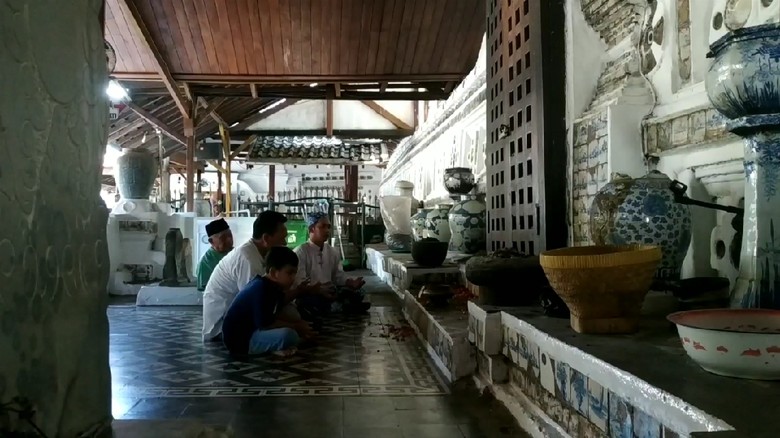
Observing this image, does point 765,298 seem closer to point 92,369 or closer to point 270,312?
point 92,369

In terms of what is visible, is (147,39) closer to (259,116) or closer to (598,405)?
(598,405)

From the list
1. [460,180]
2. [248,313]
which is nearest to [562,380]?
[248,313]

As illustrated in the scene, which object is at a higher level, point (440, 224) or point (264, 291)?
point (440, 224)

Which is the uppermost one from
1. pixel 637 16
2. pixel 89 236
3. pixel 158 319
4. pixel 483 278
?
pixel 637 16

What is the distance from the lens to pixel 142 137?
1418cm

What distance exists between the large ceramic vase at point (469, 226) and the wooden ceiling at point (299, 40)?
2.65m

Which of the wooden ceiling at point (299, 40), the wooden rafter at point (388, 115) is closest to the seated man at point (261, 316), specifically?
the wooden ceiling at point (299, 40)

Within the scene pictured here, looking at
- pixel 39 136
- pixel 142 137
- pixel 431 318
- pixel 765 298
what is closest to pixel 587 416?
pixel 765 298

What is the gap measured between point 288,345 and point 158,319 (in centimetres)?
222

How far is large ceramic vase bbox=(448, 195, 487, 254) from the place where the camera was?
5703 mm

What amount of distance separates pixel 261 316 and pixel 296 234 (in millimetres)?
5257

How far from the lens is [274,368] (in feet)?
11.5

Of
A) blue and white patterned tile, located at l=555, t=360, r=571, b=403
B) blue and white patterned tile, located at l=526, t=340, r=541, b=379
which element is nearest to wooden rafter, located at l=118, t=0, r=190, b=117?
blue and white patterned tile, located at l=526, t=340, r=541, b=379

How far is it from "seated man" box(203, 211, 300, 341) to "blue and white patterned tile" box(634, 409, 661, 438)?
10.1 ft
